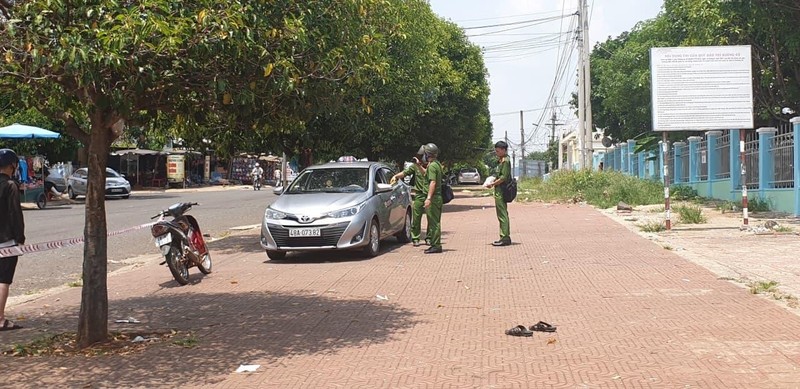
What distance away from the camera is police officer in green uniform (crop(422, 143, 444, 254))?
1252 centimetres

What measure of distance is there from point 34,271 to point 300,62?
23.3ft

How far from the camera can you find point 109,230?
59.9 feet

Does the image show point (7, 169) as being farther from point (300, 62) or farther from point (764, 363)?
point (764, 363)

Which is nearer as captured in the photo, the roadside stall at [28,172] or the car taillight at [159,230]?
the car taillight at [159,230]

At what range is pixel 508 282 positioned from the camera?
9.34 metres

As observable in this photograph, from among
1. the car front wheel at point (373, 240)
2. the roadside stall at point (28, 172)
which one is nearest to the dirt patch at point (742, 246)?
the car front wheel at point (373, 240)

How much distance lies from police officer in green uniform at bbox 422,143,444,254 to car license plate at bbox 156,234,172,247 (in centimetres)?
449

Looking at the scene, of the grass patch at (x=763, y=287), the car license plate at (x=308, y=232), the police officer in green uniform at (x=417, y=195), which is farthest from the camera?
the police officer in green uniform at (x=417, y=195)

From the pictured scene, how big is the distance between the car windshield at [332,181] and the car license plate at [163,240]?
3.44 m

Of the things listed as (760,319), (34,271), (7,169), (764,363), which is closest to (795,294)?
(760,319)

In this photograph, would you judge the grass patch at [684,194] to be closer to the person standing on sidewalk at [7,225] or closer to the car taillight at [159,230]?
the car taillight at [159,230]

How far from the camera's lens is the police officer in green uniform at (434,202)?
1252 centimetres

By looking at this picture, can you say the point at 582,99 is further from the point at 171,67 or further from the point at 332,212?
the point at 171,67

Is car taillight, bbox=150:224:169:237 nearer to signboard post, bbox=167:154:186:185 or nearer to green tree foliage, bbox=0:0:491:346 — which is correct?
green tree foliage, bbox=0:0:491:346
